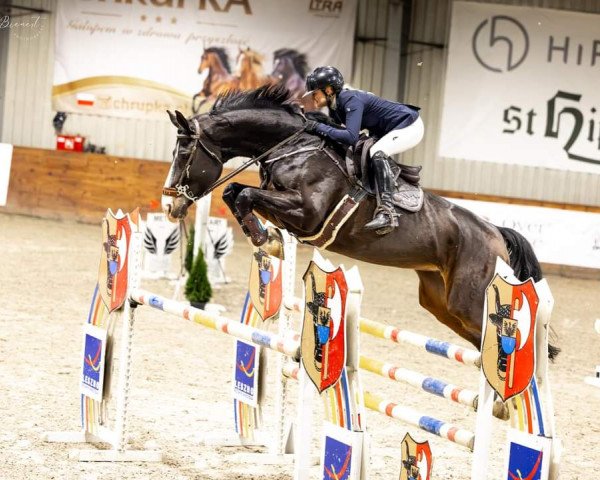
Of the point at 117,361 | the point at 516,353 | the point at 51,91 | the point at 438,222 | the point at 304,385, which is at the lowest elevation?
the point at 117,361

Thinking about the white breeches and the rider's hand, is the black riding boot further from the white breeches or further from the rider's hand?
the rider's hand

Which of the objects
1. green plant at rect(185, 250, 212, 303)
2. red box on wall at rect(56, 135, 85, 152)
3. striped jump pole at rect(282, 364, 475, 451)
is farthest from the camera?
red box on wall at rect(56, 135, 85, 152)

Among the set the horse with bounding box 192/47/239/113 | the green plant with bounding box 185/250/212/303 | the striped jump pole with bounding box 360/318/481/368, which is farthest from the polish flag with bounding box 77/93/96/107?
the striped jump pole with bounding box 360/318/481/368

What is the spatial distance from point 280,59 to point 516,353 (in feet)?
37.3

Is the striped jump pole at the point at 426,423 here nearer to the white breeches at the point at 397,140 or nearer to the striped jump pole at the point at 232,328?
the striped jump pole at the point at 232,328

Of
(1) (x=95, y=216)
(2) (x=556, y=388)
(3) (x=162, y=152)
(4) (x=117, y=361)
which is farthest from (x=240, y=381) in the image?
(3) (x=162, y=152)

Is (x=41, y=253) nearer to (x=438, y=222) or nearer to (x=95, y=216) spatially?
(x=95, y=216)

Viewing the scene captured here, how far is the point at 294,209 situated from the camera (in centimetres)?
484

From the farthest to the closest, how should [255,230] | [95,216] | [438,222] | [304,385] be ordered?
[95,216] < [438,222] < [255,230] < [304,385]

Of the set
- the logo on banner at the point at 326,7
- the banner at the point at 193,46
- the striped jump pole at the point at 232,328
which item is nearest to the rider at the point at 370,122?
the striped jump pole at the point at 232,328

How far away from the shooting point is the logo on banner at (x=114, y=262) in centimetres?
468

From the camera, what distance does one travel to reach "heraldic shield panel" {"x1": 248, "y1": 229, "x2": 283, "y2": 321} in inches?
191

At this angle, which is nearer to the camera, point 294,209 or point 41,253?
point 294,209

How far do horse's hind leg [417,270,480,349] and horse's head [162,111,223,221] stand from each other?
4.03ft
